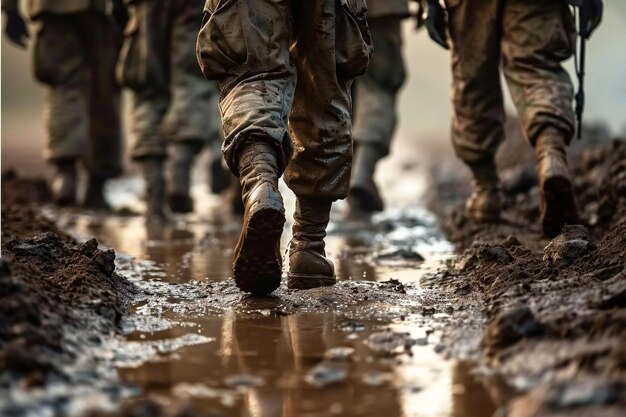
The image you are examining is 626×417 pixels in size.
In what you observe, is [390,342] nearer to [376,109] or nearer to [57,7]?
[376,109]

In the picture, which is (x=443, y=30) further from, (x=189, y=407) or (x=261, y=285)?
(x=189, y=407)

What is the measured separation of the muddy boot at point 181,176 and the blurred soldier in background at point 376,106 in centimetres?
100

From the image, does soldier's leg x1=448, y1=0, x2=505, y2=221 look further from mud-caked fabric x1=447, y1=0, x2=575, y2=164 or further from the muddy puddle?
the muddy puddle

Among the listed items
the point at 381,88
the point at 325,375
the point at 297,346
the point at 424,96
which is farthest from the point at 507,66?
the point at 424,96

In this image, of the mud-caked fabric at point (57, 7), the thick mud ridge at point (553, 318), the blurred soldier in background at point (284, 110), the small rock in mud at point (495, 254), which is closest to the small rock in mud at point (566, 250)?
the thick mud ridge at point (553, 318)

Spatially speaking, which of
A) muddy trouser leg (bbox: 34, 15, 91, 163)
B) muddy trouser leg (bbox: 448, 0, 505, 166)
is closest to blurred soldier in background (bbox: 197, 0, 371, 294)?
muddy trouser leg (bbox: 448, 0, 505, 166)

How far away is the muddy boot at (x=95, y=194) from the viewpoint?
7.08 meters

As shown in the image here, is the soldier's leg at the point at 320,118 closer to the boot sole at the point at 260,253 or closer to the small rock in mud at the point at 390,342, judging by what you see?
the boot sole at the point at 260,253

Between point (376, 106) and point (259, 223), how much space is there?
3.82m

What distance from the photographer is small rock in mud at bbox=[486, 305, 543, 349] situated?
1983 millimetres

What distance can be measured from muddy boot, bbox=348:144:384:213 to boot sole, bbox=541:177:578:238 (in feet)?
7.94

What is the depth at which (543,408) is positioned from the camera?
1580 mm

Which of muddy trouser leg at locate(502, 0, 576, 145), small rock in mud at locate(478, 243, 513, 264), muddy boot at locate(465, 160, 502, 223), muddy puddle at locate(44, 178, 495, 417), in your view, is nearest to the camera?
muddy puddle at locate(44, 178, 495, 417)

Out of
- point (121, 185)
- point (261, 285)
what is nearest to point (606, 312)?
point (261, 285)
